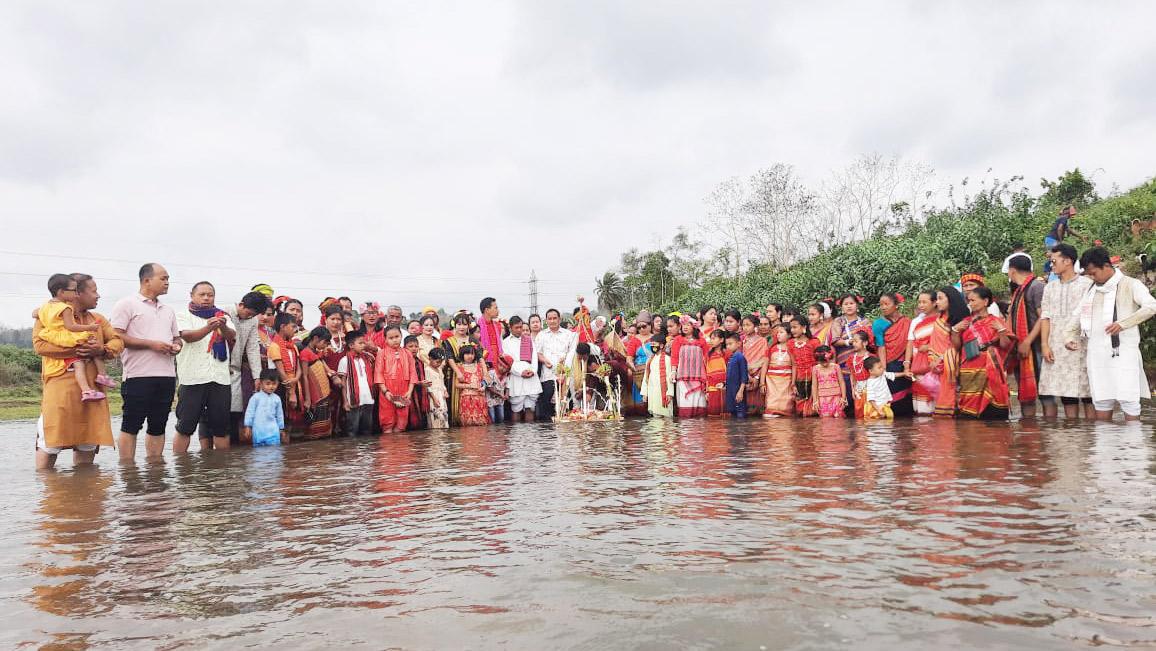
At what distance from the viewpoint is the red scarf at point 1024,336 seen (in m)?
7.82

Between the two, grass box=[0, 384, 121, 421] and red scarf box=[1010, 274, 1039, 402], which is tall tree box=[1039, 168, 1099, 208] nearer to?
red scarf box=[1010, 274, 1039, 402]

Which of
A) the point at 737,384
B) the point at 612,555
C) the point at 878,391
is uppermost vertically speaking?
the point at 737,384

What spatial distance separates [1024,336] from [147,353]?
25.9 feet

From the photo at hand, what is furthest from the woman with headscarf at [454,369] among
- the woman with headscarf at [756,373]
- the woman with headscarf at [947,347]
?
the woman with headscarf at [947,347]

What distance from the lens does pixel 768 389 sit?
407 inches

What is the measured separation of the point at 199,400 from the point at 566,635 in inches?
240

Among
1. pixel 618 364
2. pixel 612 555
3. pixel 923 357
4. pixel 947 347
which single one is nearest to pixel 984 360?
pixel 947 347

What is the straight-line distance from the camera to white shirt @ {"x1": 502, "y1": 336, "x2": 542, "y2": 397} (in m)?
11.5

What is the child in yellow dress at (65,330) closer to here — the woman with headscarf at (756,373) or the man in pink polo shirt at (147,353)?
the man in pink polo shirt at (147,353)

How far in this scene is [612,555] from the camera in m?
2.81

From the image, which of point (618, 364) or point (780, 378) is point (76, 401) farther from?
point (780, 378)

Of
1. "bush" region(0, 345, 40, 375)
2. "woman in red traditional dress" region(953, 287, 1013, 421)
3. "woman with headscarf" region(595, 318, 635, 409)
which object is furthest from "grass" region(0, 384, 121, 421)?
"woman in red traditional dress" region(953, 287, 1013, 421)

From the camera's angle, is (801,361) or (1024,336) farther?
(801,361)

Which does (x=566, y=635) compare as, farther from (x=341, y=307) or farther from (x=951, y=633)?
(x=341, y=307)
